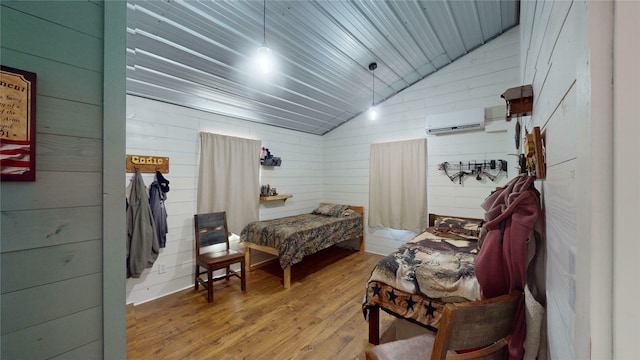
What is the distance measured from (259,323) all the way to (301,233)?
1.19 meters

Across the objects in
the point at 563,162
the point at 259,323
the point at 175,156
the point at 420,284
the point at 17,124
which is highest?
the point at 175,156

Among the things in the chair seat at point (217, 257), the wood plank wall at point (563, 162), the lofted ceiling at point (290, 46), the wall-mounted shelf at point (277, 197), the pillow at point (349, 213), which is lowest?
the chair seat at point (217, 257)

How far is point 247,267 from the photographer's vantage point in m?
3.53

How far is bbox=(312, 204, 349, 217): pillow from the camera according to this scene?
430 cm

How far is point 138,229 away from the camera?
98.7 inches

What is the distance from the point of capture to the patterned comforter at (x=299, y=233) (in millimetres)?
3045

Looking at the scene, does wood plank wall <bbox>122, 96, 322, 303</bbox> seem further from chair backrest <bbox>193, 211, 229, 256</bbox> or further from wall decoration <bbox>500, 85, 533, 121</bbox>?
wall decoration <bbox>500, 85, 533, 121</bbox>

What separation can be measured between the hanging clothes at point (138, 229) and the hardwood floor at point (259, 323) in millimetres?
417

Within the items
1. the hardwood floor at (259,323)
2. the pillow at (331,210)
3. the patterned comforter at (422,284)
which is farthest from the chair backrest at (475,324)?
the pillow at (331,210)

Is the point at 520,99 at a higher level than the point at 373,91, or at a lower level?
lower

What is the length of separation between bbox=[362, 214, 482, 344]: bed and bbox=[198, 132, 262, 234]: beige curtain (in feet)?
7.39

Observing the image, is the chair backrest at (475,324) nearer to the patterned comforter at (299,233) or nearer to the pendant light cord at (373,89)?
the patterned comforter at (299,233)

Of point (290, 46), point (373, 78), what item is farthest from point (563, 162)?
point (373, 78)

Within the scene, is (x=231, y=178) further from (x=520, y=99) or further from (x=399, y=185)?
(x=520, y=99)
